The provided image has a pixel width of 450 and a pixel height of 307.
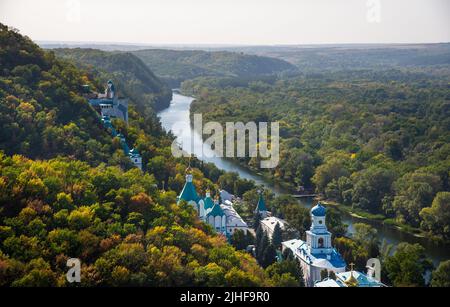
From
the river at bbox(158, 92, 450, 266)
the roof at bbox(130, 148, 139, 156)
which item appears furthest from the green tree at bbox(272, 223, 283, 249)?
the roof at bbox(130, 148, 139, 156)

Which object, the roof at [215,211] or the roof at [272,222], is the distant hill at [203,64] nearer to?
the roof at [272,222]

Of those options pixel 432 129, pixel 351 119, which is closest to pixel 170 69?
pixel 351 119

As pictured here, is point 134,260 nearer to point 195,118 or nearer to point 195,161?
point 195,161

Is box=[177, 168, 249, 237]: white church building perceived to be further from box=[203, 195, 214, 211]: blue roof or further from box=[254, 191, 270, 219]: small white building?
box=[254, 191, 270, 219]: small white building

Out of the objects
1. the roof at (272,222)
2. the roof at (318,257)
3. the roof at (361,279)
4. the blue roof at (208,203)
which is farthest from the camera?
the roof at (272,222)

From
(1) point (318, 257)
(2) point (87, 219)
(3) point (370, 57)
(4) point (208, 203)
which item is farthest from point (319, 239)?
(3) point (370, 57)

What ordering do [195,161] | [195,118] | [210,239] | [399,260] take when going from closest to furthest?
[210,239] < [399,260] < [195,161] < [195,118]

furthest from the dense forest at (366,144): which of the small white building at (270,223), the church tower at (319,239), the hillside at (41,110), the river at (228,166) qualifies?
the hillside at (41,110)
